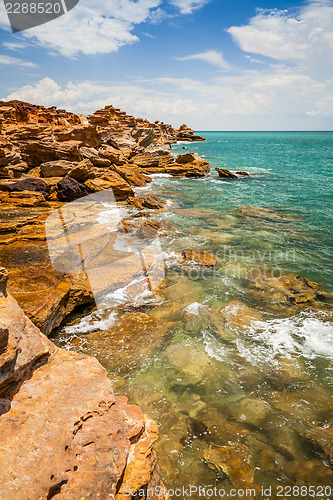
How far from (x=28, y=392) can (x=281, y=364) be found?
473cm

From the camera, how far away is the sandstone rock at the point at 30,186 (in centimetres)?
1220

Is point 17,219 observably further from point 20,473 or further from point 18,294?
point 20,473

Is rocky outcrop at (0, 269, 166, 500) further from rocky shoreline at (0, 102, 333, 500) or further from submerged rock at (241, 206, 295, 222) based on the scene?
submerged rock at (241, 206, 295, 222)

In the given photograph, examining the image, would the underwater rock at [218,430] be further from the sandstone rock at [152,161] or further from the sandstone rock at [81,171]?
the sandstone rock at [152,161]

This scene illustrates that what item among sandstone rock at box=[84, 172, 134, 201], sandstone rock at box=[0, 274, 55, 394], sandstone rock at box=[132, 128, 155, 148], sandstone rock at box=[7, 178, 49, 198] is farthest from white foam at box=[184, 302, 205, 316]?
sandstone rock at box=[132, 128, 155, 148]

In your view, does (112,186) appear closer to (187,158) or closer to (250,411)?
(250,411)

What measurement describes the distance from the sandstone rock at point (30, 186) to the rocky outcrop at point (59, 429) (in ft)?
Answer: 36.0

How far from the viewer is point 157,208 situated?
1642cm

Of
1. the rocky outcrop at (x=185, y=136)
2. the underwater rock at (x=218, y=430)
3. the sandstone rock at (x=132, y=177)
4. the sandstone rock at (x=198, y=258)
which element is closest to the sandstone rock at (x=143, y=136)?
the sandstone rock at (x=132, y=177)

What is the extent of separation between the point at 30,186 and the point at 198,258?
8.71m

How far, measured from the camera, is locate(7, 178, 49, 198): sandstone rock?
12.2m

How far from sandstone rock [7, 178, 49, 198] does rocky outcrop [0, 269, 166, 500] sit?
11.0m

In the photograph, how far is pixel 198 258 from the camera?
9.86m

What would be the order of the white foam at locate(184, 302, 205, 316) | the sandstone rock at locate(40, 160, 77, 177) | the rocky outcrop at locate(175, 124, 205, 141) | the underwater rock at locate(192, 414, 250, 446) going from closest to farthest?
1. the underwater rock at locate(192, 414, 250, 446)
2. the white foam at locate(184, 302, 205, 316)
3. the sandstone rock at locate(40, 160, 77, 177)
4. the rocky outcrop at locate(175, 124, 205, 141)
